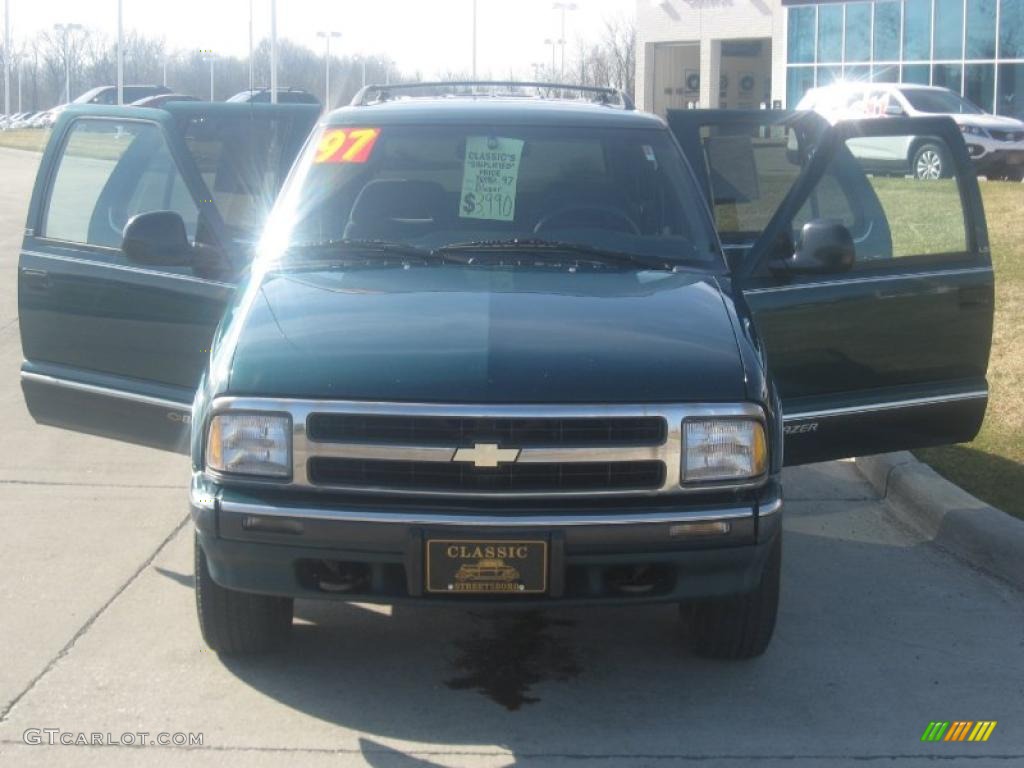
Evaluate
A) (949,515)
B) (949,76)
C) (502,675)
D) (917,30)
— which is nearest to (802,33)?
(917,30)

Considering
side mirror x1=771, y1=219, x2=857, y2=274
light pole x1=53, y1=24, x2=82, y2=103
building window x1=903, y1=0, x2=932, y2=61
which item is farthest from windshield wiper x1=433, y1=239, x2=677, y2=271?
light pole x1=53, y1=24, x2=82, y2=103

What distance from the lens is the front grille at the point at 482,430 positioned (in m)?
4.29

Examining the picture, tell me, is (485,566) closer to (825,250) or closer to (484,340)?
(484,340)

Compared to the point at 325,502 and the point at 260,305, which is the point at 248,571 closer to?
the point at 325,502

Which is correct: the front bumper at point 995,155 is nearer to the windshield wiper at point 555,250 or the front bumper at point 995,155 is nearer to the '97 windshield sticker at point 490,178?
the '97 windshield sticker at point 490,178

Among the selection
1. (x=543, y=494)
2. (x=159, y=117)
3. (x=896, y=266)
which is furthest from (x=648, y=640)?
(x=159, y=117)

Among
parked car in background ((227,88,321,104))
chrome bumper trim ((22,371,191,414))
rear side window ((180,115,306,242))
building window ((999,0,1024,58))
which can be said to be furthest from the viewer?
building window ((999,0,1024,58))

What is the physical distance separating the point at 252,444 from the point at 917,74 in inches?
1593

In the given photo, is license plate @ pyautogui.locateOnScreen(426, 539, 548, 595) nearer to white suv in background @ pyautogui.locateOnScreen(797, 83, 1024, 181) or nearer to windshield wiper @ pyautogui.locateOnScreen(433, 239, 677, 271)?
windshield wiper @ pyautogui.locateOnScreen(433, 239, 677, 271)

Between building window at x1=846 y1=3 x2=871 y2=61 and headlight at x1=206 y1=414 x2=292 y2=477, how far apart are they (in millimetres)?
42421

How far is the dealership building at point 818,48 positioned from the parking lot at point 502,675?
20680mm

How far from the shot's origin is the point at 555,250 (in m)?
5.39

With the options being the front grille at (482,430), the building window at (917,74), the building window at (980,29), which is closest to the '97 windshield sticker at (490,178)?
the front grille at (482,430)

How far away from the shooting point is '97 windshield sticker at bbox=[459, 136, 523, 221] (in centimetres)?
560
